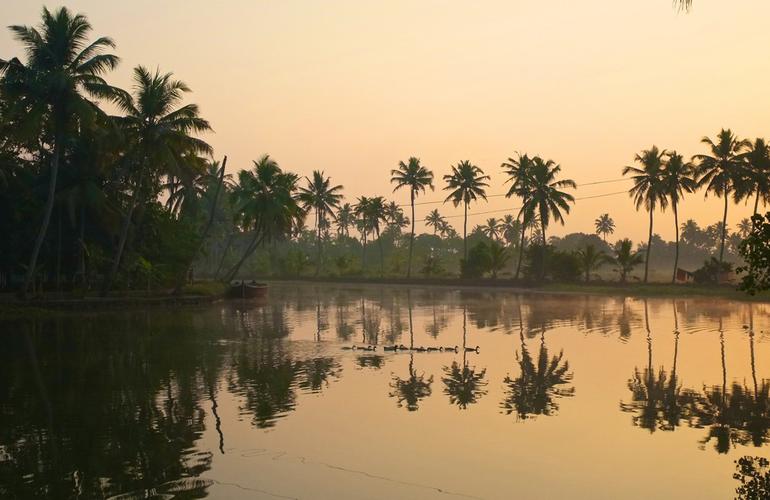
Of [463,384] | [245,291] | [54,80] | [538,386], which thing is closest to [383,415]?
[463,384]

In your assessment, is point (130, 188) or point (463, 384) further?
point (130, 188)

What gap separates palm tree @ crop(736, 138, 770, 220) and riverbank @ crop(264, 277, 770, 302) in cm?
919

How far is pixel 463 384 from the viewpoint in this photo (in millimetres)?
18078

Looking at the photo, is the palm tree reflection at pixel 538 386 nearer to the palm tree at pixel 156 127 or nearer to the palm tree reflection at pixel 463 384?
the palm tree reflection at pixel 463 384

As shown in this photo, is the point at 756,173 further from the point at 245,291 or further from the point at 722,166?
the point at 245,291

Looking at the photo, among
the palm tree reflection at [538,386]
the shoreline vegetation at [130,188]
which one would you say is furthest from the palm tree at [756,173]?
the palm tree reflection at [538,386]

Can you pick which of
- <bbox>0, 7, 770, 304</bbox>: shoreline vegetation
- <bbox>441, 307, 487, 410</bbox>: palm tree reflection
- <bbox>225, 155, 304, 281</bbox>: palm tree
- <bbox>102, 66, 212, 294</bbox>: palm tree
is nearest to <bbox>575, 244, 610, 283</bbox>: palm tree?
<bbox>0, 7, 770, 304</bbox>: shoreline vegetation

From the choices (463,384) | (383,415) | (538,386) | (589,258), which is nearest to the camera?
(383,415)

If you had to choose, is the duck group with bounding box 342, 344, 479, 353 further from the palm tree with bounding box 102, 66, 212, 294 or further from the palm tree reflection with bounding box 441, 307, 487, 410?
the palm tree with bounding box 102, 66, 212, 294

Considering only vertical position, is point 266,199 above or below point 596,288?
above

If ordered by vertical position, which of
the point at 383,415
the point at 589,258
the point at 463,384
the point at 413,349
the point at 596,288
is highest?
the point at 589,258

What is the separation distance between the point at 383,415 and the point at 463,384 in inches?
156

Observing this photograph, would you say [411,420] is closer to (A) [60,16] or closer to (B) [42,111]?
(B) [42,111]

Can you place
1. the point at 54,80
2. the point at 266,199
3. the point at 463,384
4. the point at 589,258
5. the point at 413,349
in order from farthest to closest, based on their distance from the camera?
1. the point at 589,258
2. the point at 266,199
3. the point at 54,80
4. the point at 413,349
5. the point at 463,384
